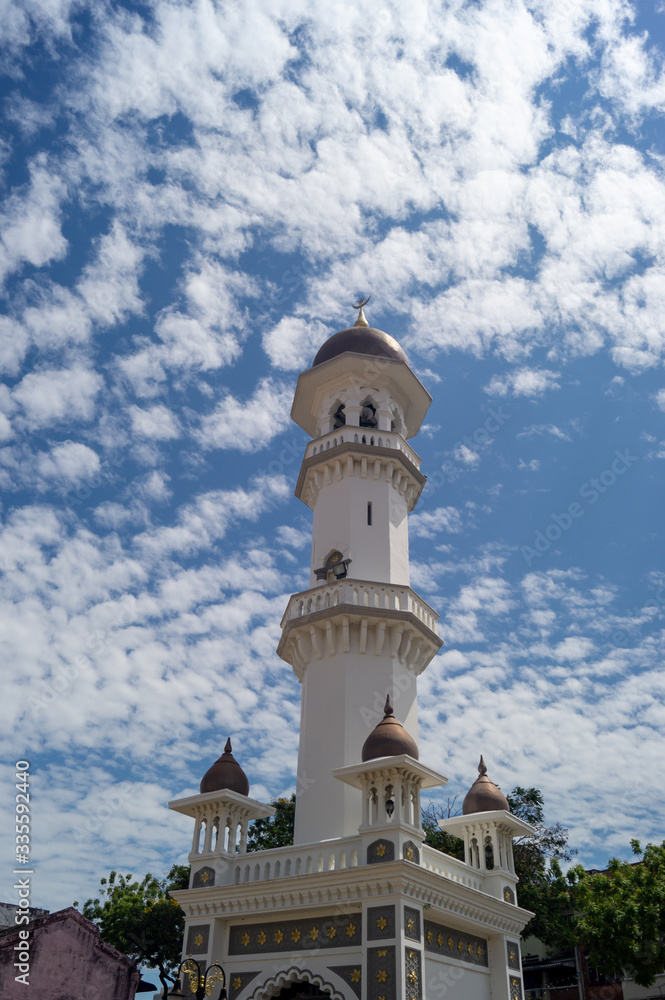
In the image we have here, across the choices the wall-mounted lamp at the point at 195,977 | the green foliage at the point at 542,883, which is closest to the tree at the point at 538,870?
the green foliage at the point at 542,883

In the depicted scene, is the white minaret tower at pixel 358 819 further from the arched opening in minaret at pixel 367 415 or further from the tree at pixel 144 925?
the tree at pixel 144 925

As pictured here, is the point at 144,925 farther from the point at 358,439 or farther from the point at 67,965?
the point at 358,439

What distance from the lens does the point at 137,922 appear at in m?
30.7

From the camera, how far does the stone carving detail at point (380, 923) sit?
14602 millimetres

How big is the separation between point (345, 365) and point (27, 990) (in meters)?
21.4

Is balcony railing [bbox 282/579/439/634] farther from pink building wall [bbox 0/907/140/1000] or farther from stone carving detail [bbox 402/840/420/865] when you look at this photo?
pink building wall [bbox 0/907/140/1000]

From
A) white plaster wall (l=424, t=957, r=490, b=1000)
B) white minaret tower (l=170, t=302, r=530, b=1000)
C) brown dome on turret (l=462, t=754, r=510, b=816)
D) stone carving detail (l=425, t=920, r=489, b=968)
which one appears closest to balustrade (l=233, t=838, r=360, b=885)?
white minaret tower (l=170, t=302, r=530, b=1000)

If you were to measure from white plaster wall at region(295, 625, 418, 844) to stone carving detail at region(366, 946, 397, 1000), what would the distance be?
3708mm

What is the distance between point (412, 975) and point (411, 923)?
837 millimetres

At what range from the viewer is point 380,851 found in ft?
49.9

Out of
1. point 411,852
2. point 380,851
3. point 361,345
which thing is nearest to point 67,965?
point 380,851

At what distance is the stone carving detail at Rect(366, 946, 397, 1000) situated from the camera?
14.1 metres

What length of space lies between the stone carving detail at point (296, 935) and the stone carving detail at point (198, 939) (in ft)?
1.76

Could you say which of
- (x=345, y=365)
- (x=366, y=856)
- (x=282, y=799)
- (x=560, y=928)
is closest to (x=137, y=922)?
(x=282, y=799)
